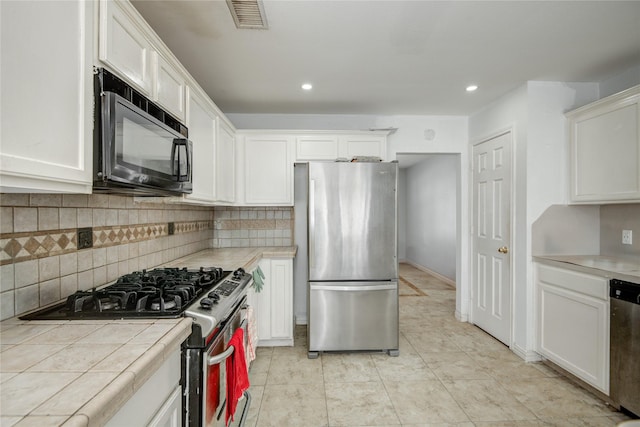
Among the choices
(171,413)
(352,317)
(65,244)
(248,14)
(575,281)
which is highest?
(248,14)

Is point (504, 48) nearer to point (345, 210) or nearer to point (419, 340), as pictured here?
point (345, 210)

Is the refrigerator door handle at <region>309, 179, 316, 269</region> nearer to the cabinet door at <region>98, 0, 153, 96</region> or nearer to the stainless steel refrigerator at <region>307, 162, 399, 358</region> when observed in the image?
the stainless steel refrigerator at <region>307, 162, 399, 358</region>

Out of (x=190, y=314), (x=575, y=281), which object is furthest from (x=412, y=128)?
(x=190, y=314)

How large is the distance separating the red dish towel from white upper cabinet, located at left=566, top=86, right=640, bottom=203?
2.79m

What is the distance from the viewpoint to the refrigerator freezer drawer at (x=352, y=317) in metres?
2.88

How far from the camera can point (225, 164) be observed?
2869 mm

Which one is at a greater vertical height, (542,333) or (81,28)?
(81,28)

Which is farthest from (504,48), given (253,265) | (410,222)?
(410,222)

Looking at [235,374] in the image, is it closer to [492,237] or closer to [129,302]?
[129,302]

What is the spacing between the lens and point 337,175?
9.39 feet

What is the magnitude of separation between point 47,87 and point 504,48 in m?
2.60

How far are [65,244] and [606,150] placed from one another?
3.54 metres

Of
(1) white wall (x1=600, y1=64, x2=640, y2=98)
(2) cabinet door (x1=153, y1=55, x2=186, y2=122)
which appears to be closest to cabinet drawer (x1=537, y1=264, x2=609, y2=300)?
(1) white wall (x1=600, y1=64, x2=640, y2=98)

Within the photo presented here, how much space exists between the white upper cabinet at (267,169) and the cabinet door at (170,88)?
140 cm
